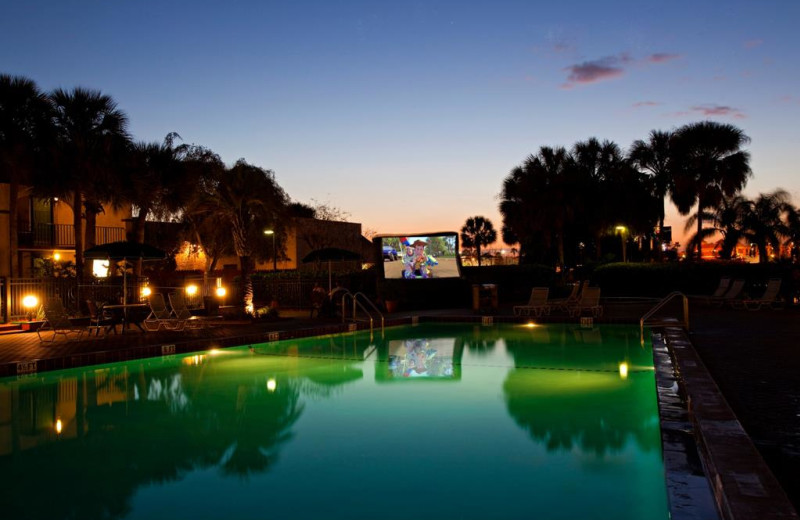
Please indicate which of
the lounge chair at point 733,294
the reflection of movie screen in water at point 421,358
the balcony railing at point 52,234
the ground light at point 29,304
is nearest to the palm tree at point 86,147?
the ground light at point 29,304

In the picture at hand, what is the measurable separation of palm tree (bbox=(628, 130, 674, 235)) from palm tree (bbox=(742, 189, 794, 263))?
6.38 metres

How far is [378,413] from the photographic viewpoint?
7555 mm

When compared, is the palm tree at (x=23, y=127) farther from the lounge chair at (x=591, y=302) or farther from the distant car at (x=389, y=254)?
the lounge chair at (x=591, y=302)

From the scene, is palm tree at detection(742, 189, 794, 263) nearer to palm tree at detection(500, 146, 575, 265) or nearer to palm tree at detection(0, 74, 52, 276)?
palm tree at detection(500, 146, 575, 265)

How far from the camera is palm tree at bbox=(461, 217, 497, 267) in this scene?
6944 cm

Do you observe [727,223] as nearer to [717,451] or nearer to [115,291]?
[115,291]

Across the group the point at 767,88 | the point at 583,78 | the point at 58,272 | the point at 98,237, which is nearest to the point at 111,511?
the point at 58,272

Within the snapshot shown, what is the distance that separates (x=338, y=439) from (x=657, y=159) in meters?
30.0

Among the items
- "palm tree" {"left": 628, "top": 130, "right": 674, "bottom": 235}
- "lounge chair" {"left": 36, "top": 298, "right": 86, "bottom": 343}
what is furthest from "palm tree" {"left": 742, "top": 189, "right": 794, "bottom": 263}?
"lounge chair" {"left": 36, "top": 298, "right": 86, "bottom": 343}

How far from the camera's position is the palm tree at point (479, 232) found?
6944cm

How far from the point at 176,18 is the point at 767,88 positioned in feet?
62.5

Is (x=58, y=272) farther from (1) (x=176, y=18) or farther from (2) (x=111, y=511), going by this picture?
(2) (x=111, y=511)

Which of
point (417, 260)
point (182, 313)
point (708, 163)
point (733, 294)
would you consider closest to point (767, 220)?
point (708, 163)

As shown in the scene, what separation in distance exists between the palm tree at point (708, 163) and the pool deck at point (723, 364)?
41.3 feet
